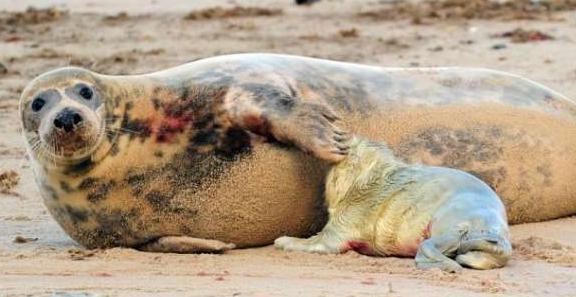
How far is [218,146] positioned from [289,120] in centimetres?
28

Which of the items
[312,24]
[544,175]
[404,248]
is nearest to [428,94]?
[544,175]

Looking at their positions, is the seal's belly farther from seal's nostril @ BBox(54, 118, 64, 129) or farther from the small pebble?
the small pebble

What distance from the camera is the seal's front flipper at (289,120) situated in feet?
16.2

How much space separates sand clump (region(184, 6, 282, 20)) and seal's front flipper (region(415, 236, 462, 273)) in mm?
7794

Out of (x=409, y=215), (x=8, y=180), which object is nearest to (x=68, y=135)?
(x=409, y=215)

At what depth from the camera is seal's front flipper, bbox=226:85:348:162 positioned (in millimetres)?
4930

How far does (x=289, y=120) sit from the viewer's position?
4949mm

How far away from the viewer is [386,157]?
5078 millimetres

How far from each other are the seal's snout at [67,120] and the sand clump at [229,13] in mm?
7359

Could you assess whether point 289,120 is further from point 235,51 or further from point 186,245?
point 235,51

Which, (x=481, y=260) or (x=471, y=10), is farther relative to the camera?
(x=471, y=10)

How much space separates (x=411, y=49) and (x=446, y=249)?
5740 millimetres

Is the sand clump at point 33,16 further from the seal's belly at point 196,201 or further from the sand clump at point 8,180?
the seal's belly at point 196,201

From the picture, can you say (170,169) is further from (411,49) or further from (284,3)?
(284,3)
